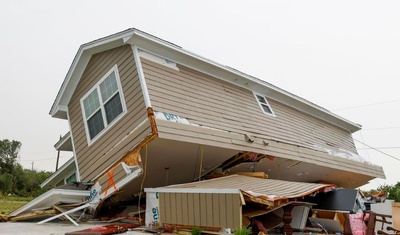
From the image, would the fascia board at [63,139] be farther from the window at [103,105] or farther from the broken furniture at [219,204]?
the broken furniture at [219,204]

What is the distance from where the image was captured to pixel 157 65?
29.1 ft

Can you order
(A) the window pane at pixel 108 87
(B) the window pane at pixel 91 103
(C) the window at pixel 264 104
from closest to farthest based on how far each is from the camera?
(A) the window pane at pixel 108 87 < (B) the window pane at pixel 91 103 < (C) the window at pixel 264 104

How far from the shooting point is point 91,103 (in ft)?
32.7

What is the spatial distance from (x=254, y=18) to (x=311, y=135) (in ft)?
18.9

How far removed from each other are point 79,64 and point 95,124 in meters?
1.82

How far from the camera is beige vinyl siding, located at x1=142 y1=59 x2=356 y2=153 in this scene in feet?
27.9

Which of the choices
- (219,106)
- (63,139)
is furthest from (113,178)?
(63,139)

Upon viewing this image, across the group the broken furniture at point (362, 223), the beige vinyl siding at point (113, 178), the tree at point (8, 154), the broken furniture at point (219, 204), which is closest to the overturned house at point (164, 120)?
the beige vinyl siding at point (113, 178)

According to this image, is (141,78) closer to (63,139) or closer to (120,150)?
(120,150)

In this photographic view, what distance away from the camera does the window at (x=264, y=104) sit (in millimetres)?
12144

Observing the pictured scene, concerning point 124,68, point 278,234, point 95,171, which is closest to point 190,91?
point 124,68

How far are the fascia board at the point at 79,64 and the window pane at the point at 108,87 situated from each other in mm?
804

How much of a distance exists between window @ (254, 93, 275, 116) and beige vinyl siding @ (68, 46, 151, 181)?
510 cm

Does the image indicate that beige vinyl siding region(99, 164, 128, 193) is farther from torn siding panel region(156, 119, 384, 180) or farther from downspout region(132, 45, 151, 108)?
downspout region(132, 45, 151, 108)
